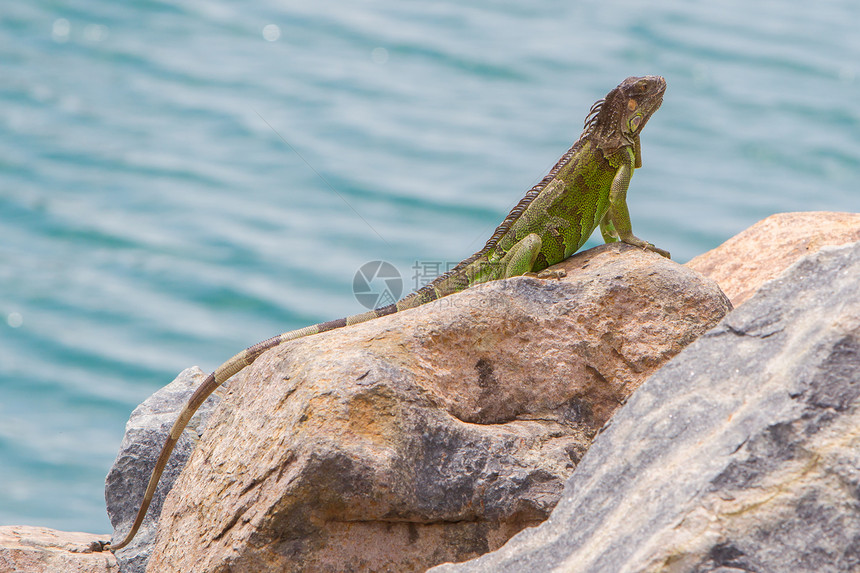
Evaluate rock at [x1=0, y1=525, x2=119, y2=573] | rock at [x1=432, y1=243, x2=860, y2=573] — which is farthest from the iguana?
rock at [x1=432, y1=243, x2=860, y2=573]

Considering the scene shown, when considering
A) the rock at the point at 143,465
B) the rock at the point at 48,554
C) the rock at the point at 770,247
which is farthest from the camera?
the rock at the point at 770,247

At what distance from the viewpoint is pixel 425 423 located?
117 inches

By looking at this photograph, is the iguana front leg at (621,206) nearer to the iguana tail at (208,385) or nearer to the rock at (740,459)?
the iguana tail at (208,385)

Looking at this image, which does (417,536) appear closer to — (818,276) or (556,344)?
(556,344)

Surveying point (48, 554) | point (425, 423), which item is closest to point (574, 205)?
point (425, 423)

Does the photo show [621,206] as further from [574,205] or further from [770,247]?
[770,247]

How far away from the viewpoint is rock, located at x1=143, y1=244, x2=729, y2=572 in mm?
2881

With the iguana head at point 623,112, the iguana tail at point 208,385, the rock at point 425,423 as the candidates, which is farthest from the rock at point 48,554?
the iguana head at point 623,112

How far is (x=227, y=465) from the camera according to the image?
327 centimetres

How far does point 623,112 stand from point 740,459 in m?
2.77

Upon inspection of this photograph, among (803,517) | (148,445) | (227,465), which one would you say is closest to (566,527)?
(803,517)

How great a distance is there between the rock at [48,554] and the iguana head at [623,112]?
3382 millimetres

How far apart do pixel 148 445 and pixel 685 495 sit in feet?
11.0

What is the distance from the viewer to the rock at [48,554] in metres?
3.96
